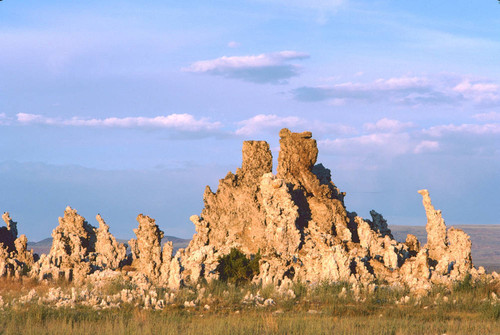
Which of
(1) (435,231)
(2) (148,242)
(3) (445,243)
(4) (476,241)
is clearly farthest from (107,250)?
(4) (476,241)

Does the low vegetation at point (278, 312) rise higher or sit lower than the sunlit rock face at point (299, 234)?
lower

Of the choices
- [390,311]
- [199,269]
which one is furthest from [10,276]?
[390,311]

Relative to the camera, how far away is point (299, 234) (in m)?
31.1

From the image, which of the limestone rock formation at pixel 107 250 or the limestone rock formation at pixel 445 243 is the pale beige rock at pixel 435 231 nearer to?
the limestone rock formation at pixel 445 243

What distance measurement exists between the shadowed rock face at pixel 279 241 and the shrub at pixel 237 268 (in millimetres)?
415

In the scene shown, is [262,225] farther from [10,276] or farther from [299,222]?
[10,276]

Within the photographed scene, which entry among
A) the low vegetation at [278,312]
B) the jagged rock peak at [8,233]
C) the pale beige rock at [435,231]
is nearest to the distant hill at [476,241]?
the jagged rock peak at [8,233]

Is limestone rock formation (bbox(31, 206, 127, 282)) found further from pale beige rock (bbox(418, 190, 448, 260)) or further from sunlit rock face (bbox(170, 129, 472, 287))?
pale beige rock (bbox(418, 190, 448, 260))

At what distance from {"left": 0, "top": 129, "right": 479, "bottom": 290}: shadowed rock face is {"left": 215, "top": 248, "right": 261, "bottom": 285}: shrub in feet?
1.36

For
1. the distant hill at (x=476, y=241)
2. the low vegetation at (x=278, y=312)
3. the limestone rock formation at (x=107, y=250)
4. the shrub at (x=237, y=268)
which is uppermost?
the distant hill at (x=476, y=241)

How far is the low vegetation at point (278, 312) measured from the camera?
20312 millimetres

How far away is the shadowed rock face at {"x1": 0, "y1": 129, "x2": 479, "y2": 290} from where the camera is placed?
29750 millimetres

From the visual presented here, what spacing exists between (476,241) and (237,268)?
116127 millimetres

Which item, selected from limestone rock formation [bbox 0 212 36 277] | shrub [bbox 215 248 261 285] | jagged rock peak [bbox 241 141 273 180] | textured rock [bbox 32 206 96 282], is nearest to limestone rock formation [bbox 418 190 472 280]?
jagged rock peak [bbox 241 141 273 180]
